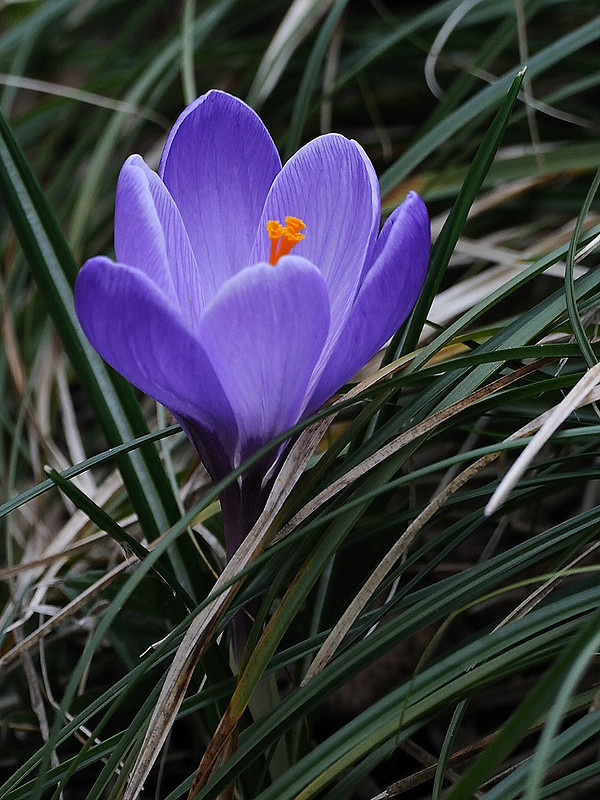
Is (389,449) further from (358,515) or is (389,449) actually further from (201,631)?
(201,631)

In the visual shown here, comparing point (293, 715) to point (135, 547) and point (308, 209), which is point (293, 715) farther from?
point (308, 209)

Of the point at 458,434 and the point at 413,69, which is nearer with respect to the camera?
the point at 458,434

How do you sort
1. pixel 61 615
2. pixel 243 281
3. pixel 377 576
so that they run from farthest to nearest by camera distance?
pixel 61 615
pixel 377 576
pixel 243 281

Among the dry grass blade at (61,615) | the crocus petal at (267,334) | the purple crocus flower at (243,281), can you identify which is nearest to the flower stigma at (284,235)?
the purple crocus flower at (243,281)

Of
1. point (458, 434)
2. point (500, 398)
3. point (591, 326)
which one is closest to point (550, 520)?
point (458, 434)

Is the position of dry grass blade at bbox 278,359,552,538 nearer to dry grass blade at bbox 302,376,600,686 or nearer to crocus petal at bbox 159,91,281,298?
dry grass blade at bbox 302,376,600,686

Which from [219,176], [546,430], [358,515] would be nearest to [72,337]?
[219,176]
